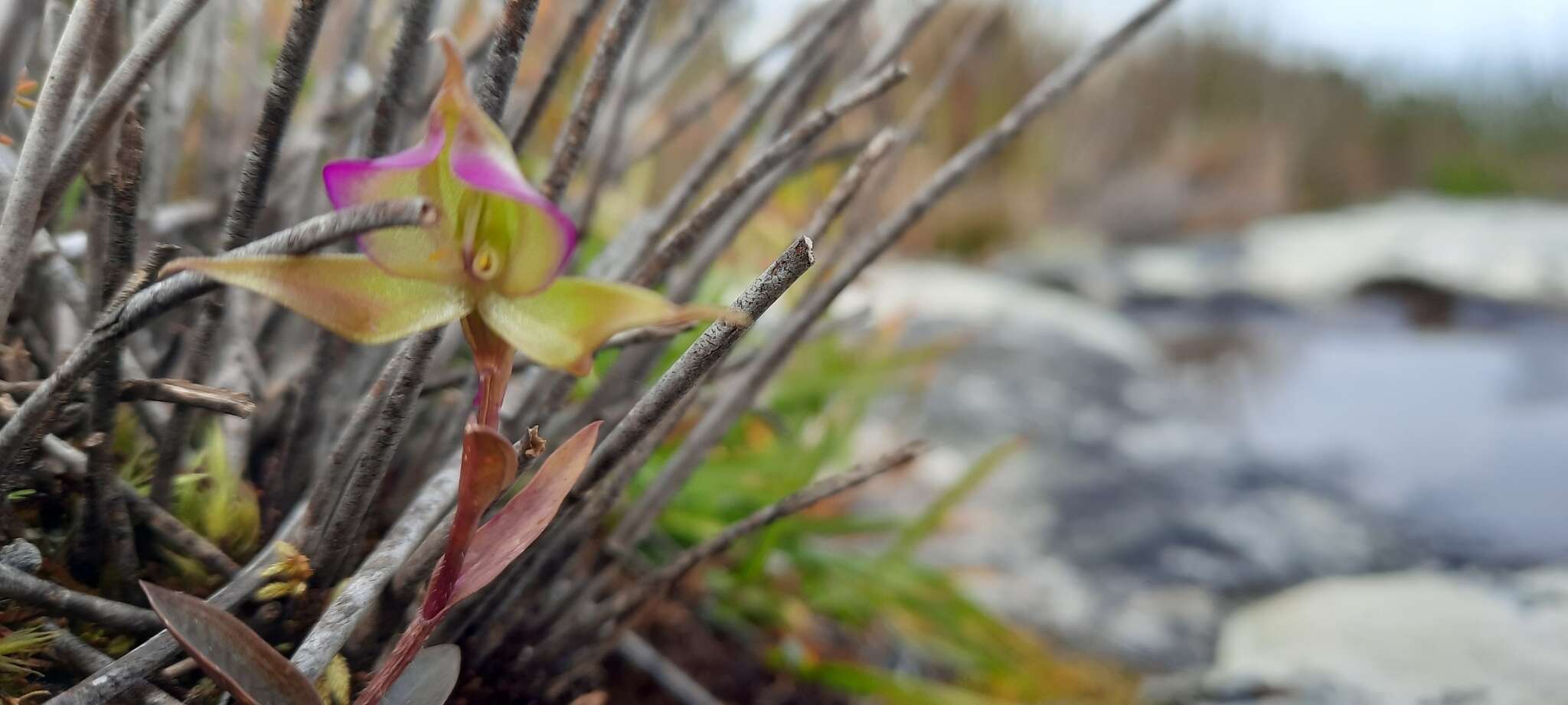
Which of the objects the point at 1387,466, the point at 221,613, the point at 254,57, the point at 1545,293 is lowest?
the point at 221,613

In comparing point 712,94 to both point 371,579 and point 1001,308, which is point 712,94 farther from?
point 1001,308

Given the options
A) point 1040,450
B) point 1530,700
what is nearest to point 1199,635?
point 1530,700

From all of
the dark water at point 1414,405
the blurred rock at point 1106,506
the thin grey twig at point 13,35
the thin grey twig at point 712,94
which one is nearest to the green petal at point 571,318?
the thin grey twig at point 13,35

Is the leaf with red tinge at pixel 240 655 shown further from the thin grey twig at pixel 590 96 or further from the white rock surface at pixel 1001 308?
the white rock surface at pixel 1001 308

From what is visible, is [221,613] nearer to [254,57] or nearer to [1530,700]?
[254,57]

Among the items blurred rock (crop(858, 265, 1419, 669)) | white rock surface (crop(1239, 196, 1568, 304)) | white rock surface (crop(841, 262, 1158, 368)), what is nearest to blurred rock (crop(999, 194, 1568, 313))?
white rock surface (crop(1239, 196, 1568, 304))

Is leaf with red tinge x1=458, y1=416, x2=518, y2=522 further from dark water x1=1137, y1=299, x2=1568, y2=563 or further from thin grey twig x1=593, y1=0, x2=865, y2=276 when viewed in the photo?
dark water x1=1137, y1=299, x2=1568, y2=563

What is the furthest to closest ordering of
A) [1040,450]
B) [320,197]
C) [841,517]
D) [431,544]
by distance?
[1040,450] < [841,517] < [320,197] < [431,544]
